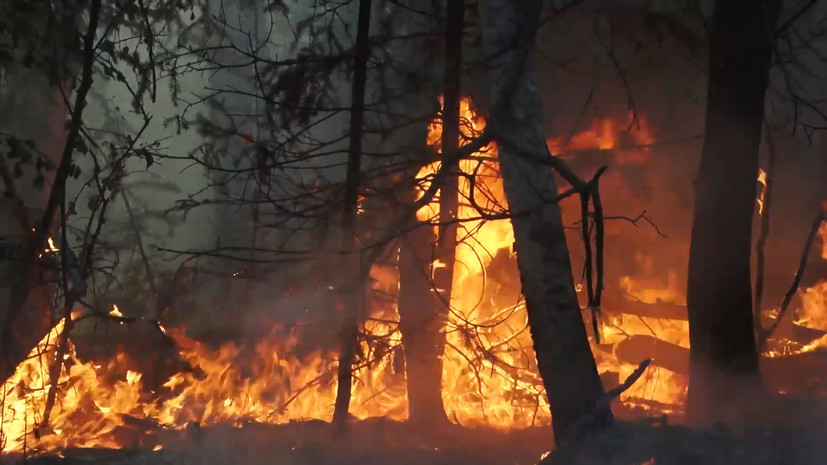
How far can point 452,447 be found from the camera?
21.2 feet

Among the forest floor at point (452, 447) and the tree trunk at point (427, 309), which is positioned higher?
the tree trunk at point (427, 309)

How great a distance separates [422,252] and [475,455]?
202 centimetres

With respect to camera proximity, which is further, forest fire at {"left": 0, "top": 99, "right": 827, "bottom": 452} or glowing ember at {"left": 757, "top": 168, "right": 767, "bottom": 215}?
glowing ember at {"left": 757, "top": 168, "right": 767, "bottom": 215}

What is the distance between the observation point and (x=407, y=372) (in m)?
6.94

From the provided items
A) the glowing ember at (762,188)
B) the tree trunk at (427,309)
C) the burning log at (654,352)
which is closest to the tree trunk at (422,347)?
the tree trunk at (427,309)

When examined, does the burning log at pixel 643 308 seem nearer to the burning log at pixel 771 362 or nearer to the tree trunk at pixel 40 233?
the burning log at pixel 771 362

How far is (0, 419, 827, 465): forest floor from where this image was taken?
4066mm

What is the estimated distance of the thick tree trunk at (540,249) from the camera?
479 centimetres

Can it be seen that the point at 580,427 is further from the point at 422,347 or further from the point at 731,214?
the point at 422,347

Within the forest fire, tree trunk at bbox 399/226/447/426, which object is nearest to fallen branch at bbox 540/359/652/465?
tree trunk at bbox 399/226/447/426

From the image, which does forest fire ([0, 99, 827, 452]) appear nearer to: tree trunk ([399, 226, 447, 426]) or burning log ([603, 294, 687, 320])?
burning log ([603, 294, 687, 320])

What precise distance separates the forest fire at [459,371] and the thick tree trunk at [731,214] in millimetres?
2195

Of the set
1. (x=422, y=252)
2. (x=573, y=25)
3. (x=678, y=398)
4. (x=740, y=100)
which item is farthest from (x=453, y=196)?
(x=678, y=398)

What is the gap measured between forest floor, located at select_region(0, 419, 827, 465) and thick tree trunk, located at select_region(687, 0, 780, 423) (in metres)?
0.80
